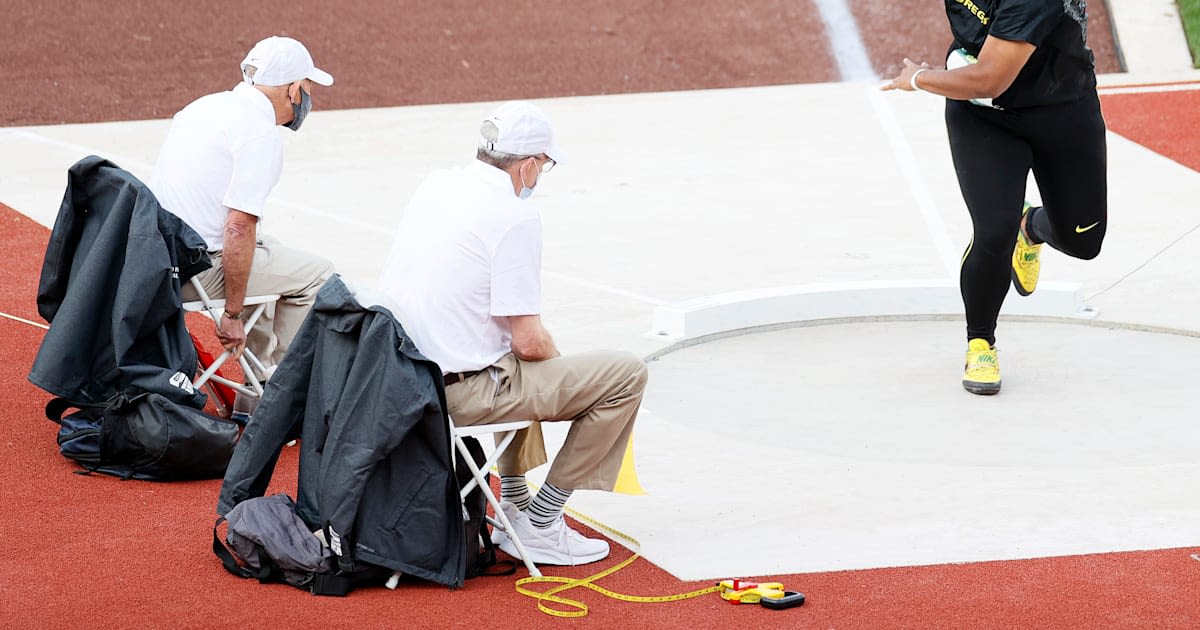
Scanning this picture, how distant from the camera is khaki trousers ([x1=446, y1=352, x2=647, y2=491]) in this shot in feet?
14.3

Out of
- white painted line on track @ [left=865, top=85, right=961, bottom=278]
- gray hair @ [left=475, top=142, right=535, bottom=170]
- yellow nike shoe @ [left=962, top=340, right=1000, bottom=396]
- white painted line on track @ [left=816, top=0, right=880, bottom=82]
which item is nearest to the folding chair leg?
gray hair @ [left=475, top=142, right=535, bottom=170]

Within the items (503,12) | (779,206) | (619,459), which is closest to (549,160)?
(619,459)

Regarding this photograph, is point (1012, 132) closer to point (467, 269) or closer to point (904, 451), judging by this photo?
point (904, 451)

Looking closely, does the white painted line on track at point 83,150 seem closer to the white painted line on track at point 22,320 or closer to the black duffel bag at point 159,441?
the white painted line on track at point 22,320

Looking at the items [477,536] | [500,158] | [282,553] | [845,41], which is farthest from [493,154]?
[845,41]

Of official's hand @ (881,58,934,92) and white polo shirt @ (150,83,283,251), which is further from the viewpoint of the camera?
official's hand @ (881,58,934,92)

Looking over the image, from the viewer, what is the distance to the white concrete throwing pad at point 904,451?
15.2 ft

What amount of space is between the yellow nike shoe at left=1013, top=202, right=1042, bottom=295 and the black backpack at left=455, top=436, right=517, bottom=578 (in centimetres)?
299

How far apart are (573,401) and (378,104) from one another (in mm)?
9167

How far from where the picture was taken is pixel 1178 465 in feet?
17.4

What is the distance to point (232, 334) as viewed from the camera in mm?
5562

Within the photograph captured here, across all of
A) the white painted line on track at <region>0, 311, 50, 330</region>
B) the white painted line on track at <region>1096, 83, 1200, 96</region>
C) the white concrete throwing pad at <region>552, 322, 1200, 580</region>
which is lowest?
the white concrete throwing pad at <region>552, 322, 1200, 580</region>

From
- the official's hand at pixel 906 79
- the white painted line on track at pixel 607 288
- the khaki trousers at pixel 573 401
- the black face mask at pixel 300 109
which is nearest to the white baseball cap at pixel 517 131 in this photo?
the khaki trousers at pixel 573 401

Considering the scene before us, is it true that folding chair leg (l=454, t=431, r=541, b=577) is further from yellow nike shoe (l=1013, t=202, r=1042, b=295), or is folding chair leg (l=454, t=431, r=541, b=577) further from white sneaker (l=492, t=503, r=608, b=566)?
yellow nike shoe (l=1013, t=202, r=1042, b=295)
